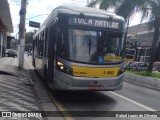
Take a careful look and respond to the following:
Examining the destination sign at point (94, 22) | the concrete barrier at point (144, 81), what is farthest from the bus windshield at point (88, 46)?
the concrete barrier at point (144, 81)

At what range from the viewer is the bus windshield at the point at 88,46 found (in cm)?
938

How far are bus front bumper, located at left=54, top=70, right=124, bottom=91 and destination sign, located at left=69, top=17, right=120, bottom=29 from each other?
175 centimetres

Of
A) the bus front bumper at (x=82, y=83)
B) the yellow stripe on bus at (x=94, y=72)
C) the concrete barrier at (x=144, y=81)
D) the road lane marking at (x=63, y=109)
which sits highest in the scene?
the yellow stripe on bus at (x=94, y=72)

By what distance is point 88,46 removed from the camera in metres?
9.48

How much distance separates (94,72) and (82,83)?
55cm

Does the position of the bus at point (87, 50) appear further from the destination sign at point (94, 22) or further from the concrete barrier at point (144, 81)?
the concrete barrier at point (144, 81)

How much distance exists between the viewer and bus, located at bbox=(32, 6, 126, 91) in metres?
9.33

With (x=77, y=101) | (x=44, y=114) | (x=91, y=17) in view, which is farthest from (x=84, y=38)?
(x=44, y=114)

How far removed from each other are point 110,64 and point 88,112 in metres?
2.08

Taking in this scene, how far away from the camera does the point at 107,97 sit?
36.4ft

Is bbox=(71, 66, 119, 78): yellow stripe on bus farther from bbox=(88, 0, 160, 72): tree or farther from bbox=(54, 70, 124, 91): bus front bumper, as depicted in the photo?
bbox=(88, 0, 160, 72): tree

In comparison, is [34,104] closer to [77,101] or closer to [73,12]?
[77,101]

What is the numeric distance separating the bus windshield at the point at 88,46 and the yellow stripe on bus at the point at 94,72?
0.26 meters

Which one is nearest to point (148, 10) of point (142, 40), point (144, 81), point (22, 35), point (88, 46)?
point (144, 81)
